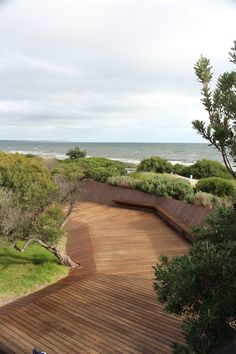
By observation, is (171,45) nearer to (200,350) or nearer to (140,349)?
(200,350)

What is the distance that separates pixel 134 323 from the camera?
4734 mm

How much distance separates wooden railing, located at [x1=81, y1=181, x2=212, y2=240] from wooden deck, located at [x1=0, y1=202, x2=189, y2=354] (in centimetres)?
111

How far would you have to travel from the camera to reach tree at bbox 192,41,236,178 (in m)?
3.40

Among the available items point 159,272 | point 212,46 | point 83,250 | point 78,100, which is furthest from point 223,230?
point 78,100

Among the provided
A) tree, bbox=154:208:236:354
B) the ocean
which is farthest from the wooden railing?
Result: the ocean

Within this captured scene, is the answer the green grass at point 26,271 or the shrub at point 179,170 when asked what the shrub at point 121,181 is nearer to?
the green grass at point 26,271

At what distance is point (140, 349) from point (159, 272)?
1.42m

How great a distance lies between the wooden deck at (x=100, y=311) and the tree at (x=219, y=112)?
2413 mm

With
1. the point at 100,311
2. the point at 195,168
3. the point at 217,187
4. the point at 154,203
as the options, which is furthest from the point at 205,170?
the point at 100,311

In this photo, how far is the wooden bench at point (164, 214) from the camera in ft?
31.0

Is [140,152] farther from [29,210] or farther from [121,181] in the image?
[29,210]

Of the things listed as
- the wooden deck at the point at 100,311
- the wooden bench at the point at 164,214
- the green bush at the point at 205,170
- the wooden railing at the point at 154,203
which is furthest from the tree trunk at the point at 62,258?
the green bush at the point at 205,170

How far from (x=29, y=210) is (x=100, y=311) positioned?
3.53 metres

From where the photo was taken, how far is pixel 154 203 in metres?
12.9
